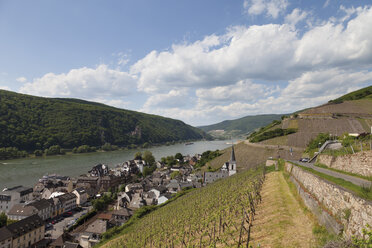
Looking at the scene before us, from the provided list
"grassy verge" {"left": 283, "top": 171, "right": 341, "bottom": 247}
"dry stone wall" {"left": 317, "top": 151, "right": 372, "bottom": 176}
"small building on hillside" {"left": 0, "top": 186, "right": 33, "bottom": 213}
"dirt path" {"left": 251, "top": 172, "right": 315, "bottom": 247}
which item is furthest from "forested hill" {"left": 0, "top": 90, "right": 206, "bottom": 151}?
"grassy verge" {"left": 283, "top": 171, "right": 341, "bottom": 247}

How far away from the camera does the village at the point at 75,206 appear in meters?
28.8

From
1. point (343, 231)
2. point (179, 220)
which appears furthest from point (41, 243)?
point (343, 231)

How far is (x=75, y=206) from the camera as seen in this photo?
46125 millimetres

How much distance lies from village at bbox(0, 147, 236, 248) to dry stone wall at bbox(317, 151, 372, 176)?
2897 cm

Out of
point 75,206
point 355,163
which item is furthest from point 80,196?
point 355,163

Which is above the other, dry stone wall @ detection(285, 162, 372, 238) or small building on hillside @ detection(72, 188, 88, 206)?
dry stone wall @ detection(285, 162, 372, 238)

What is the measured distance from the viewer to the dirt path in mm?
8594

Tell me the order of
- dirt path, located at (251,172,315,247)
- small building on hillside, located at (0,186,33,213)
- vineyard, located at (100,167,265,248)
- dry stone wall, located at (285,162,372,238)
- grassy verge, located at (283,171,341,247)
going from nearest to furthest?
dry stone wall, located at (285,162,372,238)
grassy verge, located at (283,171,341,247)
dirt path, located at (251,172,315,247)
vineyard, located at (100,167,265,248)
small building on hillside, located at (0,186,33,213)

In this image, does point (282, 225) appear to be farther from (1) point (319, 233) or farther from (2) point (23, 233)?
(2) point (23, 233)

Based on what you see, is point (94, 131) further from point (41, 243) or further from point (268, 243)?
point (268, 243)

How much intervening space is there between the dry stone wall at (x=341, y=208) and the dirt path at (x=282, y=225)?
33.4 inches

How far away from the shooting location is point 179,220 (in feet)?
68.2

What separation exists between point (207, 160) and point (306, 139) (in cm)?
3017

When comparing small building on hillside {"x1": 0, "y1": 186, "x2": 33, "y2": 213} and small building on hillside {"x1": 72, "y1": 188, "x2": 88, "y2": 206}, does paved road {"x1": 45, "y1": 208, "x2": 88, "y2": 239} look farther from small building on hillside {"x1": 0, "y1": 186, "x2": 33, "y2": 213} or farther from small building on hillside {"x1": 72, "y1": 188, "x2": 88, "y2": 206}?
small building on hillside {"x1": 0, "y1": 186, "x2": 33, "y2": 213}
